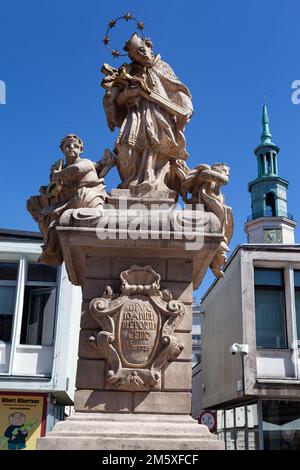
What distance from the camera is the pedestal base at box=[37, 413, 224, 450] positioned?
5.98 m

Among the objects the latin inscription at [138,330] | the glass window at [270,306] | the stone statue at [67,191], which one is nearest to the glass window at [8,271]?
the glass window at [270,306]

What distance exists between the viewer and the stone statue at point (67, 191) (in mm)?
7301

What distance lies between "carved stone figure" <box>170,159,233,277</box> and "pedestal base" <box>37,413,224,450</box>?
2.40 m

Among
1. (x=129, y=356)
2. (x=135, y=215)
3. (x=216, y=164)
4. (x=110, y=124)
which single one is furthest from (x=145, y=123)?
(x=129, y=356)

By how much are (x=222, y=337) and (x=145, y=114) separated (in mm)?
16743

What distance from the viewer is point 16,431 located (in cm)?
1820

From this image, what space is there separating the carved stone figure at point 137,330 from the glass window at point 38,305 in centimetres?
1284

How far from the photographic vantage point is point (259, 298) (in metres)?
20.4

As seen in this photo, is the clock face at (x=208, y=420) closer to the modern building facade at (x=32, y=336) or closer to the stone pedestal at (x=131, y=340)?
the modern building facade at (x=32, y=336)

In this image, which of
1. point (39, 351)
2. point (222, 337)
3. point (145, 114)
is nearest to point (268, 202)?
point (222, 337)

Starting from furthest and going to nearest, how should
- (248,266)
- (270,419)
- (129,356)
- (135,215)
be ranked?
1. (248,266)
2. (270,419)
3. (135,215)
4. (129,356)

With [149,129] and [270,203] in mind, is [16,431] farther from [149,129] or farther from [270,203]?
[270,203]

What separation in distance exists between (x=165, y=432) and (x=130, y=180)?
3.68 meters
